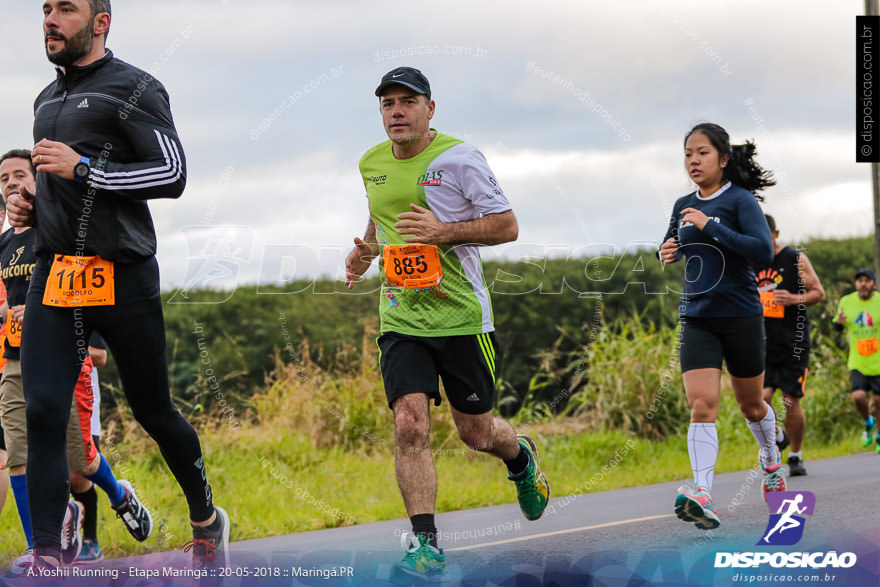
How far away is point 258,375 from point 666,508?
21.8ft

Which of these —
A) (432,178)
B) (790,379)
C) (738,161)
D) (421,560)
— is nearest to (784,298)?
(790,379)

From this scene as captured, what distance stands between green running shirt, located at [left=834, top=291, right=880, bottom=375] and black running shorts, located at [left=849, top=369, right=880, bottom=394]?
42 mm

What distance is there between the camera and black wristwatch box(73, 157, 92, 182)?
4.24 m

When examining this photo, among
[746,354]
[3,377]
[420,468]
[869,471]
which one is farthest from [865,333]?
[3,377]

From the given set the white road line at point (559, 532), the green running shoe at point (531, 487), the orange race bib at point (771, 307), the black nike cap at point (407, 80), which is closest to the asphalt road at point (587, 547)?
the white road line at point (559, 532)

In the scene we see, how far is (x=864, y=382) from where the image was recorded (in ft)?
39.7

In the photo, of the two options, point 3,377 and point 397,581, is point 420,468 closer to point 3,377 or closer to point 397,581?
point 397,581

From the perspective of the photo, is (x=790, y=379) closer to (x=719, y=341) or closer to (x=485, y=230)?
(x=719, y=341)

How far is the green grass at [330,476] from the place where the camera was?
25.5ft

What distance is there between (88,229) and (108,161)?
294 mm

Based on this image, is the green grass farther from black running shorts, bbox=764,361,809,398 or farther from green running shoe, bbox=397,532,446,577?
green running shoe, bbox=397,532,446,577

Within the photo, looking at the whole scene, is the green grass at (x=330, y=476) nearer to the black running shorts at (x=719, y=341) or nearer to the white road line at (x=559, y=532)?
the white road line at (x=559, y=532)

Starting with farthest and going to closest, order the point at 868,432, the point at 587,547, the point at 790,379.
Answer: the point at 868,432 → the point at 790,379 → the point at 587,547

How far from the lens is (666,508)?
7535 millimetres
